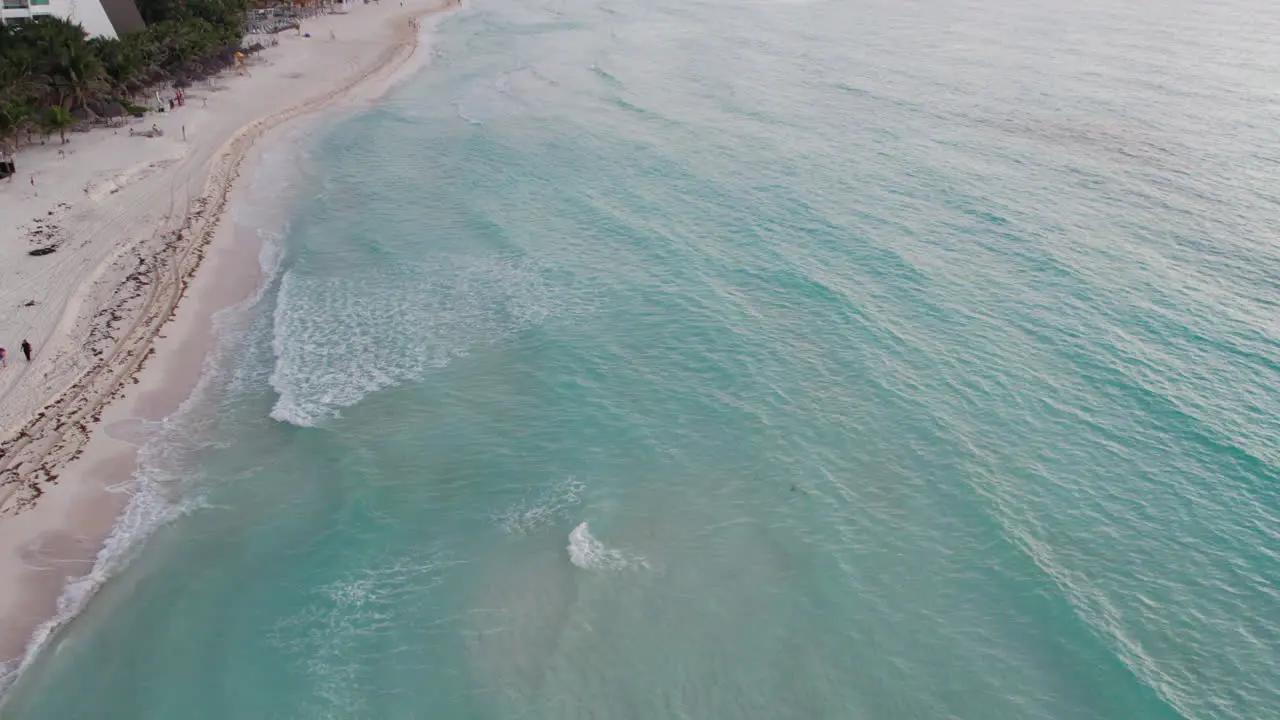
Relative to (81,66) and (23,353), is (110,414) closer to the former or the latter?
(23,353)

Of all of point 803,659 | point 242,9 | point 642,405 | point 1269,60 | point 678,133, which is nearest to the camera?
point 803,659

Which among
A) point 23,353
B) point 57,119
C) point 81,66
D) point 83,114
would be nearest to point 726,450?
point 23,353

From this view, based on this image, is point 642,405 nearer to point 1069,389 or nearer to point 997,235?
point 1069,389

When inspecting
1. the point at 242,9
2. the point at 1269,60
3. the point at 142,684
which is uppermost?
the point at 242,9

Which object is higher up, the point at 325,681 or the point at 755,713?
the point at 325,681

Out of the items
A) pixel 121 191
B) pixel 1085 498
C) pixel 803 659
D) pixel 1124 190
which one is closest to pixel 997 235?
pixel 1124 190

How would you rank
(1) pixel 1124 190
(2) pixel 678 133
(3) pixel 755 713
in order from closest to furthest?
(3) pixel 755 713 < (1) pixel 1124 190 < (2) pixel 678 133
